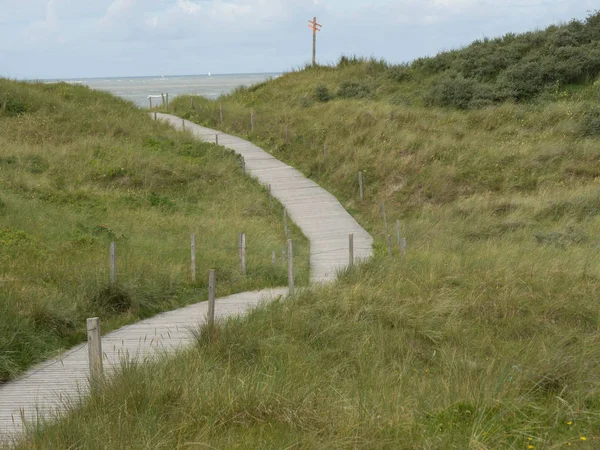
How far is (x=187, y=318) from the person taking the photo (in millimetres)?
12359

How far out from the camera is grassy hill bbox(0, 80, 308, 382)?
12039mm

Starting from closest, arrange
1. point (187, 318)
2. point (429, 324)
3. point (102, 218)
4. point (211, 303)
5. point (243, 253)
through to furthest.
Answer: point (211, 303), point (429, 324), point (187, 318), point (243, 253), point (102, 218)

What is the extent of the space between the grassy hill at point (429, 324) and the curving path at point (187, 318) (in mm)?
809

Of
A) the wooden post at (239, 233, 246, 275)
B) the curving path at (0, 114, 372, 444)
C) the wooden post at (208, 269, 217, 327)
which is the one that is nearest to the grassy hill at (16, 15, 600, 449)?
the wooden post at (208, 269, 217, 327)

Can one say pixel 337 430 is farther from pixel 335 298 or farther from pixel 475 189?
pixel 475 189

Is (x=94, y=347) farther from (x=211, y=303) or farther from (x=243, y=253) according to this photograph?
(x=243, y=253)

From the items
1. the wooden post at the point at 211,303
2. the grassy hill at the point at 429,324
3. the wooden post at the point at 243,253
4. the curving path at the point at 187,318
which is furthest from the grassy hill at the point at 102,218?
the grassy hill at the point at 429,324

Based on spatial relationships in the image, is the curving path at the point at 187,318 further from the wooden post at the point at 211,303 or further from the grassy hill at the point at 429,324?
the grassy hill at the point at 429,324

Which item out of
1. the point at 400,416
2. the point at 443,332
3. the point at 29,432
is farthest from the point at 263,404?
the point at 443,332

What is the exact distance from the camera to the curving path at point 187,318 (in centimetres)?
787

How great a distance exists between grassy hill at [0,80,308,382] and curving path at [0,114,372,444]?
421mm

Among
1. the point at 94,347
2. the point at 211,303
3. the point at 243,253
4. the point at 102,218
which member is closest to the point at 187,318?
the point at 211,303

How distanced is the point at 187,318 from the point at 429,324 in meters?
3.82

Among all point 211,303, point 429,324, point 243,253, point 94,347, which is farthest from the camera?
point 243,253
